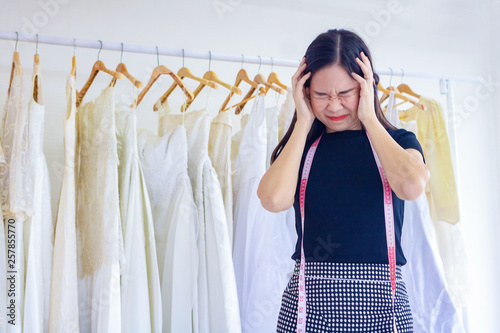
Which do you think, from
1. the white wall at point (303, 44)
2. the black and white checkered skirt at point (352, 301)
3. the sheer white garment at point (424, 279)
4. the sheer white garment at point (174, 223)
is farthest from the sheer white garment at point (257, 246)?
the black and white checkered skirt at point (352, 301)

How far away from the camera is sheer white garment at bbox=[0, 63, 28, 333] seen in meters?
1.40

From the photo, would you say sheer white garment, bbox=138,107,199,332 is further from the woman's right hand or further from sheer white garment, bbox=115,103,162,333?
the woman's right hand

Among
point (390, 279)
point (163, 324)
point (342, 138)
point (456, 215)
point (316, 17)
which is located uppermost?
point (316, 17)

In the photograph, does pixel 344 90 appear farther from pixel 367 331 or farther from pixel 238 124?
pixel 238 124

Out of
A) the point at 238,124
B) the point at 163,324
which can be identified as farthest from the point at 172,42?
the point at 163,324

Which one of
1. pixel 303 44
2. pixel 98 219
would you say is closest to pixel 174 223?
pixel 98 219

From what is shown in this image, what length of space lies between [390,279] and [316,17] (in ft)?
4.86

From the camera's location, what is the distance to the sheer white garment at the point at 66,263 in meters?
1.42

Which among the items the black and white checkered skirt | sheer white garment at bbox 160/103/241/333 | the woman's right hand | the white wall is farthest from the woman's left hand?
the white wall

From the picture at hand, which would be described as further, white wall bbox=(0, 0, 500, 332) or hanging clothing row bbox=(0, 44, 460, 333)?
white wall bbox=(0, 0, 500, 332)

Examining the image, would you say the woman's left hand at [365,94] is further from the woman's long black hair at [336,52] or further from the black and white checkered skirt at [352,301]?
the black and white checkered skirt at [352,301]

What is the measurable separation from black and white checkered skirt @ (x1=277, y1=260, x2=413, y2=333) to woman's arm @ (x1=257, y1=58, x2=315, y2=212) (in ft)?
0.48

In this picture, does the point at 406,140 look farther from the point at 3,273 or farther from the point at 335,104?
the point at 3,273

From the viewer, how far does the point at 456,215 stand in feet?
5.90
